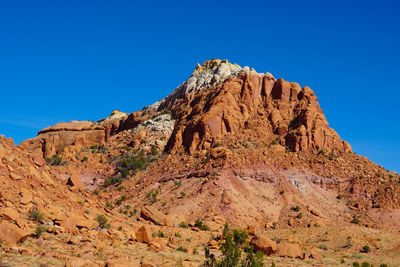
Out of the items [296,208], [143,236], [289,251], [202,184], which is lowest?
[143,236]

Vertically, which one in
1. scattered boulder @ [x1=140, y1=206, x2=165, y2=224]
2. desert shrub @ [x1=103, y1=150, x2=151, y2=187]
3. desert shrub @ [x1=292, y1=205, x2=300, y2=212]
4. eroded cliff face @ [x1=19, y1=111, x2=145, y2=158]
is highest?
eroded cliff face @ [x1=19, y1=111, x2=145, y2=158]

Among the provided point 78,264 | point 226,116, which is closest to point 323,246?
point 78,264

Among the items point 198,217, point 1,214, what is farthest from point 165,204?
point 1,214

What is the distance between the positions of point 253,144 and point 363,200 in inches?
709

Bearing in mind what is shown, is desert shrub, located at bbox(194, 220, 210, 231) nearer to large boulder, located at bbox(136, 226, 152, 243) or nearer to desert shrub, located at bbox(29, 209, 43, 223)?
large boulder, located at bbox(136, 226, 152, 243)

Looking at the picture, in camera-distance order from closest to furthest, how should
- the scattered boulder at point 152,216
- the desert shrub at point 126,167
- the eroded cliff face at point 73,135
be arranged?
the scattered boulder at point 152,216, the desert shrub at point 126,167, the eroded cliff face at point 73,135

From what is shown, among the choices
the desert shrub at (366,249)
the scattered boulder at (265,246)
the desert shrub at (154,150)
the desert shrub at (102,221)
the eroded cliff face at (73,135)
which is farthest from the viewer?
the eroded cliff face at (73,135)

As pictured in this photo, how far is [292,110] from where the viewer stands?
71500 millimetres

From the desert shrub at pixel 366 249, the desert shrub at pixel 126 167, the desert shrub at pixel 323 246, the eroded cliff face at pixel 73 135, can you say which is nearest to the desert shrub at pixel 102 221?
the desert shrub at pixel 323 246

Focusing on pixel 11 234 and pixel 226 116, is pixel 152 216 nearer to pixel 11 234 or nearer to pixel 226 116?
pixel 11 234

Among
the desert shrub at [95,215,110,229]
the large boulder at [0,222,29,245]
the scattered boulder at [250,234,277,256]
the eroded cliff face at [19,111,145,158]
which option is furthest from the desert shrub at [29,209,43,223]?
the eroded cliff face at [19,111,145,158]

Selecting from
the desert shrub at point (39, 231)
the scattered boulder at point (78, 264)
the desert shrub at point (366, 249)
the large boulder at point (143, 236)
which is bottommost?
the scattered boulder at point (78, 264)

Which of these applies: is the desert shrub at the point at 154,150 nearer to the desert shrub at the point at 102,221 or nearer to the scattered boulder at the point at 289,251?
the desert shrub at the point at 102,221

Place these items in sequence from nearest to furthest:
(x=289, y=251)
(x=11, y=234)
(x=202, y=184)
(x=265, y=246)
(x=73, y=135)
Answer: (x=11, y=234)
(x=265, y=246)
(x=289, y=251)
(x=202, y=184)
(x=73, y=135)
